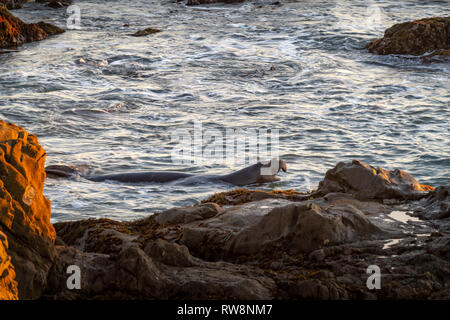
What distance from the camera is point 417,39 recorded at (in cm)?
1588

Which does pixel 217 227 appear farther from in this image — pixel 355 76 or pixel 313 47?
pixel 313 47

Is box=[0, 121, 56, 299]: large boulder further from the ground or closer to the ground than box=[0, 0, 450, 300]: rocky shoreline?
further from the ground

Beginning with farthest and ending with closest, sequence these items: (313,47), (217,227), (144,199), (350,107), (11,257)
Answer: (313,47) → (350,107) → (144,199) → (217,227) → (11,257)

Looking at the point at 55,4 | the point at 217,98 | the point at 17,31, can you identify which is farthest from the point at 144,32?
the point at 217,98

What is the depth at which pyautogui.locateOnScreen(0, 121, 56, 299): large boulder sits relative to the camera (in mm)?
3756

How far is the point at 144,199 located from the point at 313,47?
11357 mm

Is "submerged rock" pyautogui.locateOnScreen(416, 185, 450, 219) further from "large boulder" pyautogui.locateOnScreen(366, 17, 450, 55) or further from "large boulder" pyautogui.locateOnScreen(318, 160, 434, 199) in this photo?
"large boulder" pyautogui.locateOnScreen(366, 17, 450, 55)

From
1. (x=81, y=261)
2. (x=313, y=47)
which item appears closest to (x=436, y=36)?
(x=313, y=47)

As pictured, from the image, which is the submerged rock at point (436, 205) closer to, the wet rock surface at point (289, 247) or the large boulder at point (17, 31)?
the wet rock surface at point (289, 247)

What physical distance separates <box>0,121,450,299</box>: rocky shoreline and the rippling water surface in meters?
2.20

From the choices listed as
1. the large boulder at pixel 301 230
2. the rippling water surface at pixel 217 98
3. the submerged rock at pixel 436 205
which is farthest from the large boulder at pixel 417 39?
the large boulder at pixel 301 230

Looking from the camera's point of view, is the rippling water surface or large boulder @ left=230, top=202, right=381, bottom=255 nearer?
large boulder @ left=230, top=202, right=381, bottom=255

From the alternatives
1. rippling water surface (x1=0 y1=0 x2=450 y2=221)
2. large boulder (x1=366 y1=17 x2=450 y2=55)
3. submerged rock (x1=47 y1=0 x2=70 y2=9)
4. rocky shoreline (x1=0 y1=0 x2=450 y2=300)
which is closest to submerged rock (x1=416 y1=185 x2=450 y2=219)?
rocky shoreline (x1=0 y1=0 x2=450 y2=300)

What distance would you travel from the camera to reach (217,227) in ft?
15.7
